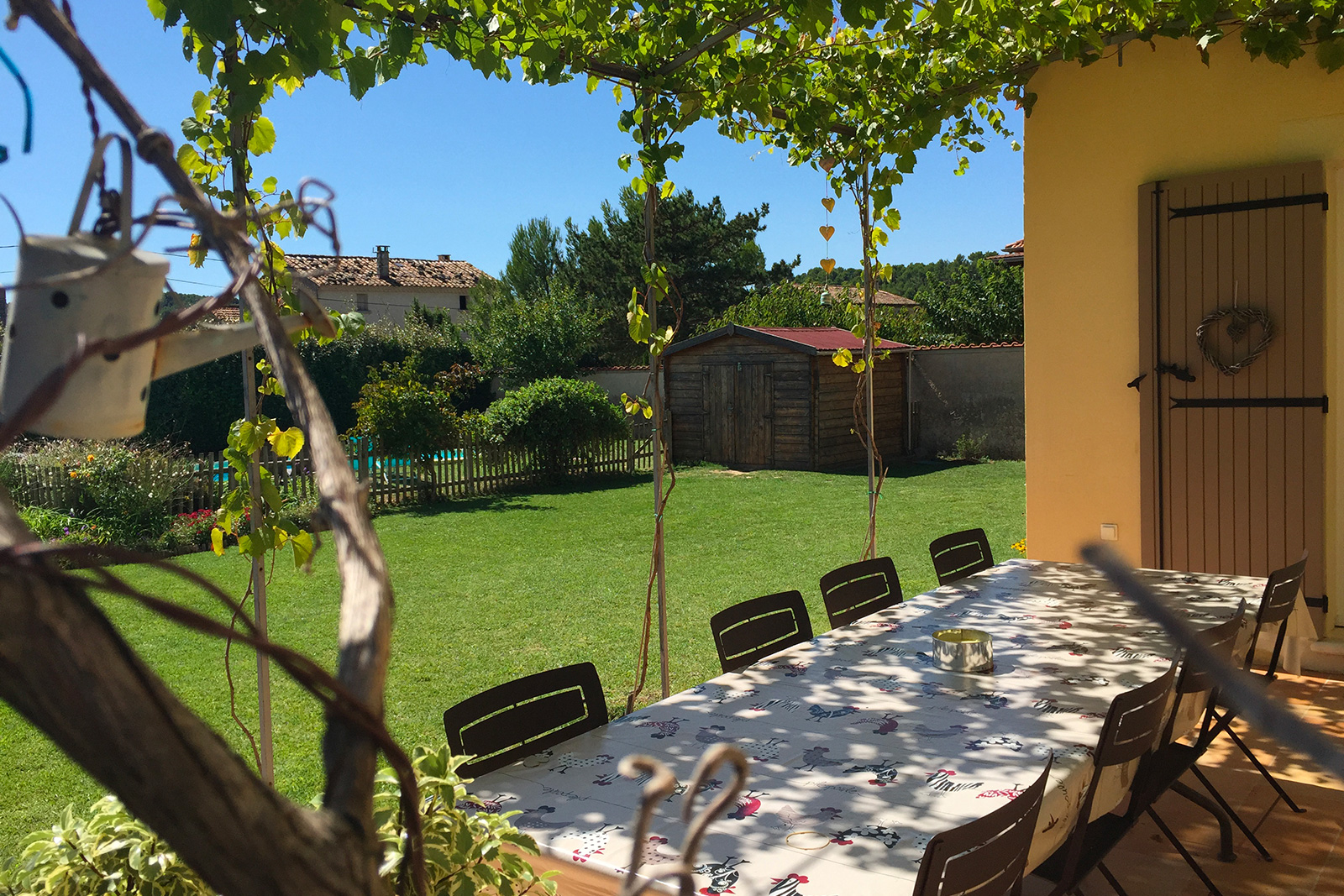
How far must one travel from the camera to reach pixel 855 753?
2701 millimetres

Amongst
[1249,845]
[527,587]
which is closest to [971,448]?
[527,587]

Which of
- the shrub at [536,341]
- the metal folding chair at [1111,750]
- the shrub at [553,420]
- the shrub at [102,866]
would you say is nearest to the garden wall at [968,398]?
the shrub at [553,420]

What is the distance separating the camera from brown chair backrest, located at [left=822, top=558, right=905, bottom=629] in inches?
173

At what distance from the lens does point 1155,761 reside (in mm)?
3174

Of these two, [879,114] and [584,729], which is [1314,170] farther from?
[584,729]

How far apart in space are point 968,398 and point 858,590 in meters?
14.9

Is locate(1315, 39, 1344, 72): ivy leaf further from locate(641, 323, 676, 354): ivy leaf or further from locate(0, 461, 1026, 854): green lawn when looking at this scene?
locate(0, 461, 1026, 854): green lawn

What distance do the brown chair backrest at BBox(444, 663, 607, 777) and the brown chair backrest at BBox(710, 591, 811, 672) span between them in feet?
2.28

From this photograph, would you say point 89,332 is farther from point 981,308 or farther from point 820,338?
point 981,308

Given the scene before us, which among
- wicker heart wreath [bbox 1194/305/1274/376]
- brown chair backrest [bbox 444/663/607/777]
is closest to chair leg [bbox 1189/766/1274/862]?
brown chair backrest [bbox 444/663/607/777]

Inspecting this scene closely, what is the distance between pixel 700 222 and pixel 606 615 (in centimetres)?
2915

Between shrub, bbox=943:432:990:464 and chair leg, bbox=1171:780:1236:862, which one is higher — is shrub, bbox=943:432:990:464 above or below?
above

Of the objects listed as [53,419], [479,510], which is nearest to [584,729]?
[53,419]

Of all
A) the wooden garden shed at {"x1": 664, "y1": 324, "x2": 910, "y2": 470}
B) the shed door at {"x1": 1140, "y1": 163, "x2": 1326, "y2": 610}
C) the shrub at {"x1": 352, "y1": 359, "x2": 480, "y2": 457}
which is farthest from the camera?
the wooden garden shed at {"x1": 664, "y1": 324, "x2": 910, "y2": 470}
